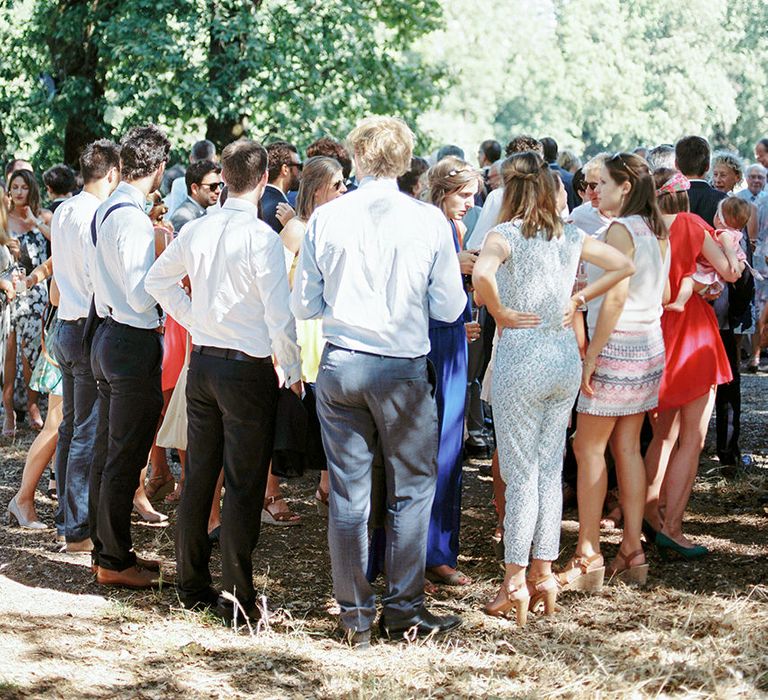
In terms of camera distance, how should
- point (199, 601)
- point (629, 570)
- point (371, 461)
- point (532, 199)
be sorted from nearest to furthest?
point (371, 461) < point (532, 199) < point (199, 601) < point (629, 570)

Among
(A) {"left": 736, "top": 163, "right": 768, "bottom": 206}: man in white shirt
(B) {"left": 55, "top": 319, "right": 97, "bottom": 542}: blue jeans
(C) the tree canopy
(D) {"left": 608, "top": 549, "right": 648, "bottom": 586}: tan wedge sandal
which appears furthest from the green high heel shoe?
(C) the tree canopy

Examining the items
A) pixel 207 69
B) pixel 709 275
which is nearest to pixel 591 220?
pixel 709 275

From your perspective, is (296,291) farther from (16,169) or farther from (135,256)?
(16,169)

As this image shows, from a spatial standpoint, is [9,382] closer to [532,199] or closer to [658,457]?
[658,457]

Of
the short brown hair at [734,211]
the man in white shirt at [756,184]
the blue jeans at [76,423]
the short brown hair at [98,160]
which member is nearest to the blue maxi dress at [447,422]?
the blue jeans at [76,423]

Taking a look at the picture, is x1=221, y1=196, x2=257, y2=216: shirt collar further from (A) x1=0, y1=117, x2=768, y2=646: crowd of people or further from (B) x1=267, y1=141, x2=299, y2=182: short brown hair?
(B) x1=267, y1=141, x2=299, y2=182: short brown hair

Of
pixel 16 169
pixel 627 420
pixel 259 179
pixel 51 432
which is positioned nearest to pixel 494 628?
pixel 627 420

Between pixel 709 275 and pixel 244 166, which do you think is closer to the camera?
pixel 244 166

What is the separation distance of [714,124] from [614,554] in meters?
48.9

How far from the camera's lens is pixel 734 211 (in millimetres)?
7129

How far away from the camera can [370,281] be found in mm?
4551

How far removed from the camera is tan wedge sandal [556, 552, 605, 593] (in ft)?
18.0

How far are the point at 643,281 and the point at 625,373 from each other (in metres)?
0.44

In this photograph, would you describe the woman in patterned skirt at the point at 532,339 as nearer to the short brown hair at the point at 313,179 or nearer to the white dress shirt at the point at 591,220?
the short brown hair at the point at 313,179
